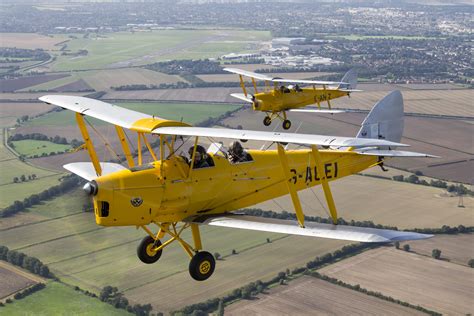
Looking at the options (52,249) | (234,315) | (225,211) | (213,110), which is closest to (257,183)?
(225,211)

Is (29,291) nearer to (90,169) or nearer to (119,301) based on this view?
(119,301)

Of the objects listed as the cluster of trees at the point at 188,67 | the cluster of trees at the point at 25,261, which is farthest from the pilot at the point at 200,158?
the cluster of trees at the point at 188,67

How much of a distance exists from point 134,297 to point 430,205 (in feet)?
109

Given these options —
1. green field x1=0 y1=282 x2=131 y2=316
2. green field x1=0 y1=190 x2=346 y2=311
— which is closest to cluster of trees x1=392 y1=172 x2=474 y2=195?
green field x1=0 y1=190 x2=346 y2=311

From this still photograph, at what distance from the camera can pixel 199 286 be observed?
2078 inches

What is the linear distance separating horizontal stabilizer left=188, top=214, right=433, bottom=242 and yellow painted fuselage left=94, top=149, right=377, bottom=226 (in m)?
0.70

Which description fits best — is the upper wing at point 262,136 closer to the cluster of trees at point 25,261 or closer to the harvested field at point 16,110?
the cluster of trees at point 25,261

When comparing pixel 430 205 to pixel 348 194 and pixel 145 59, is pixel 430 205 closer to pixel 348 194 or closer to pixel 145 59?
pixel 348 194

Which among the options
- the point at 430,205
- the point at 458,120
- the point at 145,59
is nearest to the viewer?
the point at 430,205

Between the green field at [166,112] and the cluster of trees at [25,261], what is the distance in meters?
42.8

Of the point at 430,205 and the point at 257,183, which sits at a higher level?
the point at 257,183

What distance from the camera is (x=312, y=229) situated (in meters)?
19.8

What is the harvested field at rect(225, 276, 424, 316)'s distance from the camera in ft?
162

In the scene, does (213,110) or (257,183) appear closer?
(257,183)
